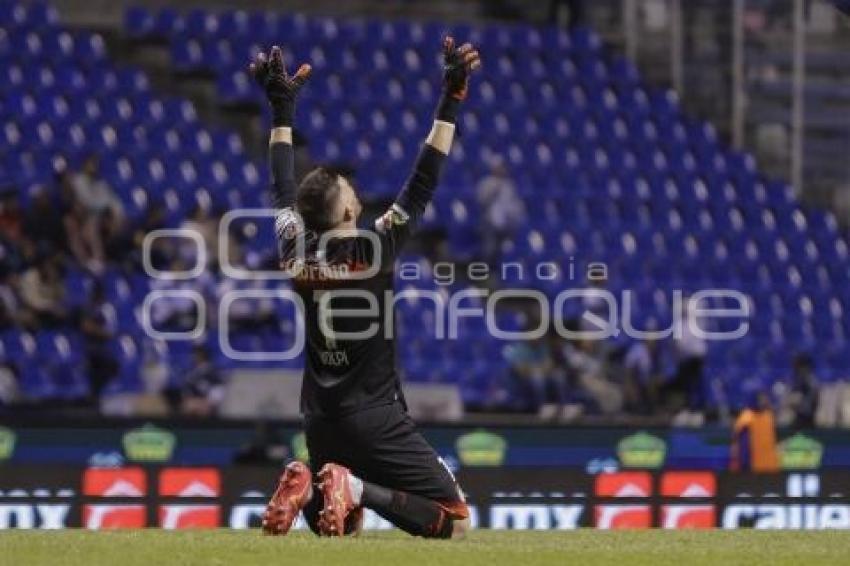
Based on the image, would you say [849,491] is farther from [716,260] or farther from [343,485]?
[343,485]

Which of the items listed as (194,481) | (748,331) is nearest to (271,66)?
(194,481)

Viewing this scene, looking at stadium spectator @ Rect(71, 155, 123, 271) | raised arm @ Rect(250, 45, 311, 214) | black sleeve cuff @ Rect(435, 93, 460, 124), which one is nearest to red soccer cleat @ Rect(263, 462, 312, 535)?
raised arm @ Rect(250, 45, 311, 214)

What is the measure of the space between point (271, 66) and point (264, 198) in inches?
486

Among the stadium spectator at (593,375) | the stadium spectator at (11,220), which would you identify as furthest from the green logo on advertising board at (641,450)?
the stadium spectator at (11,220)

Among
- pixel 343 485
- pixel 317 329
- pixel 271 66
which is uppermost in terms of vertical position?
pixel 271 66

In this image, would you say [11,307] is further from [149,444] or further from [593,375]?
[593,375]

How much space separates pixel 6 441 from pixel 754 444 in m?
6.74

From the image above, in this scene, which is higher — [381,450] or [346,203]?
[346,203]

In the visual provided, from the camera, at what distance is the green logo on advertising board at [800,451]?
18922mm

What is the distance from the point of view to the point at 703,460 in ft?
62.1

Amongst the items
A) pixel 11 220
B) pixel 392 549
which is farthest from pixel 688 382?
pixel 392 549

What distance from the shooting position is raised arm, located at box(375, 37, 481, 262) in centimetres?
891

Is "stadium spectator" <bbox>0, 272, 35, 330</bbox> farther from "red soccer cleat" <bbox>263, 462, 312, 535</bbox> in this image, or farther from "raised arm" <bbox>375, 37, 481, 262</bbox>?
"raised arm" <bbox>375, 37, 481, 262</bbox>

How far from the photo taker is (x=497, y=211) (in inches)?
896
